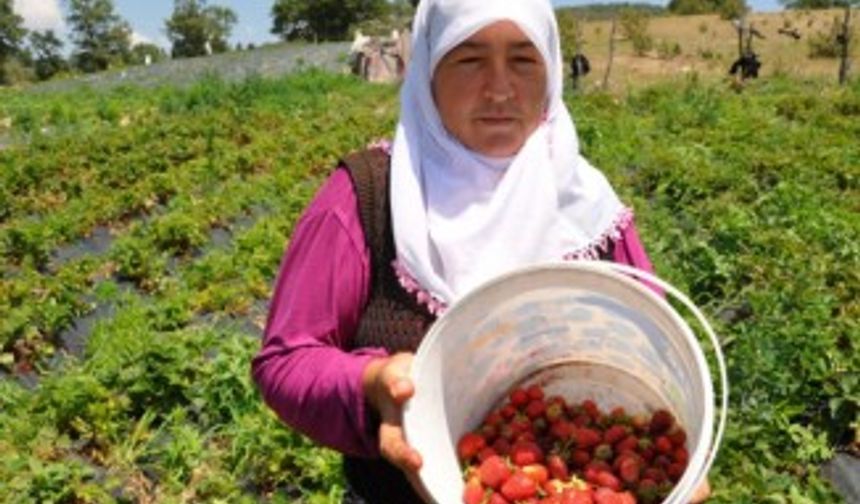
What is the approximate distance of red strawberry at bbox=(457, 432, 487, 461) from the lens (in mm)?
1616

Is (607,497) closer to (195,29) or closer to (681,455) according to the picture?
(681,455)

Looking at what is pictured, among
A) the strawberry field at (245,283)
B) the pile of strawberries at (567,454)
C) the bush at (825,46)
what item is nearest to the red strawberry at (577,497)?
the pile of strawberries at (567,454)

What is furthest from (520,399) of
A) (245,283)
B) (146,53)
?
(146,53)

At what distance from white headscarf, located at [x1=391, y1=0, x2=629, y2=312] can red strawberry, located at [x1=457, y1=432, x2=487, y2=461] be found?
0.75 feet

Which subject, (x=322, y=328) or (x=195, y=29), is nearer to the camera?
(x=322, y=328)

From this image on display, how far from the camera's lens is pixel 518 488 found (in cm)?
149

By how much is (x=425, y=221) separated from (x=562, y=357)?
0.37m

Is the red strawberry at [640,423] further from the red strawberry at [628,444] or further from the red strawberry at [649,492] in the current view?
the red strawberry at [649,492]

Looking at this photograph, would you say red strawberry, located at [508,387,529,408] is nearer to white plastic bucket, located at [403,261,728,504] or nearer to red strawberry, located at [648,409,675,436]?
white plastic bucket, located at [403,261,728,504]

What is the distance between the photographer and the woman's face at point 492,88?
1.66 m

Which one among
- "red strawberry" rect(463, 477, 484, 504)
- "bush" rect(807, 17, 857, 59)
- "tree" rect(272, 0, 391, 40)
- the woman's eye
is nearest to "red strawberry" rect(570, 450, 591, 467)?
"red strawberry" rect(463, 477, 484, 504)

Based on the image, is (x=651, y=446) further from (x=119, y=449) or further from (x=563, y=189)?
(x=119, y=449)

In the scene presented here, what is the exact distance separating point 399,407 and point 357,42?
67.9 ft

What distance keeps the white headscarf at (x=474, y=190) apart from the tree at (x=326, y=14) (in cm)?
5963
